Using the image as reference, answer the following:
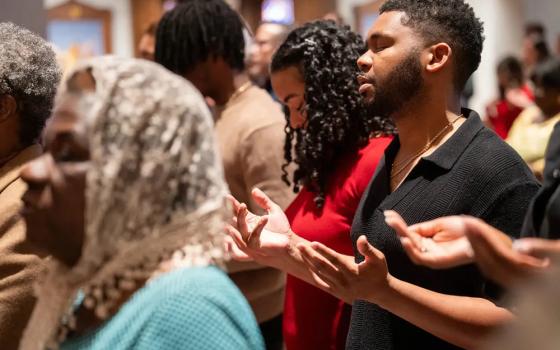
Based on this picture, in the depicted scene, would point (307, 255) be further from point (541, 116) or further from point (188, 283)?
point (541, 116)

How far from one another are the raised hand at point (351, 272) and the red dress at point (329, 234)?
535 millimetres

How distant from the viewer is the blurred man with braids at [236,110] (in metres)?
2.88

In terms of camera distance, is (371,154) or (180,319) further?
(371,154)

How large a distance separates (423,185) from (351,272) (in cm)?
29

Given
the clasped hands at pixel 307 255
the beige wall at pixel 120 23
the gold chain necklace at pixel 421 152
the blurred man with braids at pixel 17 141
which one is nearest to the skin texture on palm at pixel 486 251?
the clasped hands at pixel 307 255

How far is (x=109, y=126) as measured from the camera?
4.82 ft

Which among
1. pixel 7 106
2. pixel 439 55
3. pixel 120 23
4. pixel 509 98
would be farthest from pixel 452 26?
pixel 120 23

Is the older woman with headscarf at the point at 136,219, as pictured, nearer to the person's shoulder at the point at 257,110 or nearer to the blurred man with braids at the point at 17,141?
the blurred man with braids at the point at 17,141

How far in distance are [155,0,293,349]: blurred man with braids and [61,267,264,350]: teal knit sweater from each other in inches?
53.6

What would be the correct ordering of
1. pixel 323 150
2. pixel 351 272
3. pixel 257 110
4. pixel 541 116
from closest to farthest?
Result: pixel 351 272 → pixel 323 150 → pixel 257 110 → pixel 541 116

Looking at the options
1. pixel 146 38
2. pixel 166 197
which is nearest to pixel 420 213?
pixel 166 197

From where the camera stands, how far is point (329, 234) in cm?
237

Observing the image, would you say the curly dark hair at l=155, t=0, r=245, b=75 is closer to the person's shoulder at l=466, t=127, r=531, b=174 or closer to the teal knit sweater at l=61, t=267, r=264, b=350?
the person's shoulder at l=466, t=127, r=531, b=174

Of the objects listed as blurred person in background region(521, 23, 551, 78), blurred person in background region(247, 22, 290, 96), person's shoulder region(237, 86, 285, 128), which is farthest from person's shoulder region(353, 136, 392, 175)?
blurred person in background region(521, 23, 551, 78)
